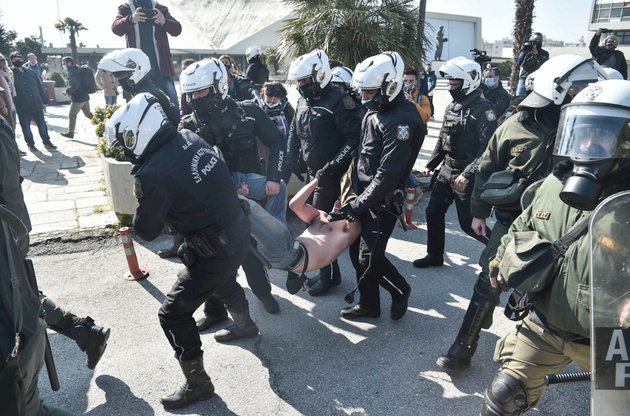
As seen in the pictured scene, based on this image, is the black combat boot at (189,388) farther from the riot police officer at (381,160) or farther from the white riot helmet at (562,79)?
the white riot helmet at (562,79)

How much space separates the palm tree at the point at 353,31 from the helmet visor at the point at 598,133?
20.4 feet

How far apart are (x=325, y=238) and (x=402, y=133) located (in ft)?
3.49

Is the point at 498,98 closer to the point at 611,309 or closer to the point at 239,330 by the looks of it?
the point at 239,330

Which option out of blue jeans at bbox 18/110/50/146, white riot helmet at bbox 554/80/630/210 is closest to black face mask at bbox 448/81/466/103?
white riot helmet at bbox 554/80/630/210

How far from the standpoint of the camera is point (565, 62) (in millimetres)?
2990

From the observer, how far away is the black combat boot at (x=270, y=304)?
14.1 feet

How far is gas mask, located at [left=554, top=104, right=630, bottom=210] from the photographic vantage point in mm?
1791

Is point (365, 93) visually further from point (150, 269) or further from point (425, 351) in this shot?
point (150, 269)

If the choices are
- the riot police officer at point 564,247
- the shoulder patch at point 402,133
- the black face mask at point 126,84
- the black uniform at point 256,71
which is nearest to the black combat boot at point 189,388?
the riot police officer at point 564,247

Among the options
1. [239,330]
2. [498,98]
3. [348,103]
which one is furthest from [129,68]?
[498,98]

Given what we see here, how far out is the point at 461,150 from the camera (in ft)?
15.5

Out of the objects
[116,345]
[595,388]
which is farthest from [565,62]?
[116,345]

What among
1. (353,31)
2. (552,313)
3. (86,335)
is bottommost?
(86,335)

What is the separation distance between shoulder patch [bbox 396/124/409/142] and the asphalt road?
1.66 metres
